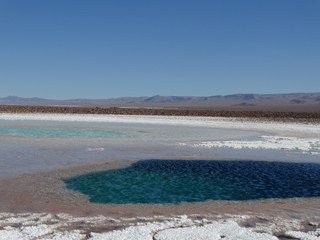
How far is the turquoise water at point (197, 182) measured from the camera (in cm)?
817

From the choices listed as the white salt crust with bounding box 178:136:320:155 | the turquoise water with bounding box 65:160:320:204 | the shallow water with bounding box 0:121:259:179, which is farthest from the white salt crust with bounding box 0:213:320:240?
the white salt crust with bounding box 178:136:320:155

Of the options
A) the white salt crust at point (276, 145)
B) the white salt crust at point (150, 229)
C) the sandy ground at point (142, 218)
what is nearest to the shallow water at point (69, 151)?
the white salt crust at point (276, 145)

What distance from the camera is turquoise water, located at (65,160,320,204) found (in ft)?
26.8

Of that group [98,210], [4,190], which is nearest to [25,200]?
[4,190]

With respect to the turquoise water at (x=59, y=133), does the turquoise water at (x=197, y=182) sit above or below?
below

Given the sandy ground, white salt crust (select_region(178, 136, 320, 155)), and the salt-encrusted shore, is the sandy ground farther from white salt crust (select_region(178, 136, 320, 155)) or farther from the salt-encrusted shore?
the salt-encrusted shore

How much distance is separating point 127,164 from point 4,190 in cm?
395

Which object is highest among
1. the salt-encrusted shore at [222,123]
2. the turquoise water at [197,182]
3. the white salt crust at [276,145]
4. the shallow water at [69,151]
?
the salt-encrusted shore at [222,123]

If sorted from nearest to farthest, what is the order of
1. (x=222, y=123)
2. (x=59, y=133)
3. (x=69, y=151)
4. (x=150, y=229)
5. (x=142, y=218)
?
(x=150, y=229)
(x=142, y=218)
(x=69, y=151)
(x=59, y=133)
(x=222, y=123)

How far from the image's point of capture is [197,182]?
9.44m

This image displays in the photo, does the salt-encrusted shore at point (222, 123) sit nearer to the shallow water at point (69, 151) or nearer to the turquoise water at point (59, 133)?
the turquoise water at point (59, 133)

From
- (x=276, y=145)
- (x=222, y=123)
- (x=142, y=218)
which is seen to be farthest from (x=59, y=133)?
(x=222, y=123)

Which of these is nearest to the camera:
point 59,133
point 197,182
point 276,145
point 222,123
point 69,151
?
point 197,182

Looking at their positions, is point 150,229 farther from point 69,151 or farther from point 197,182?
point 69,151
